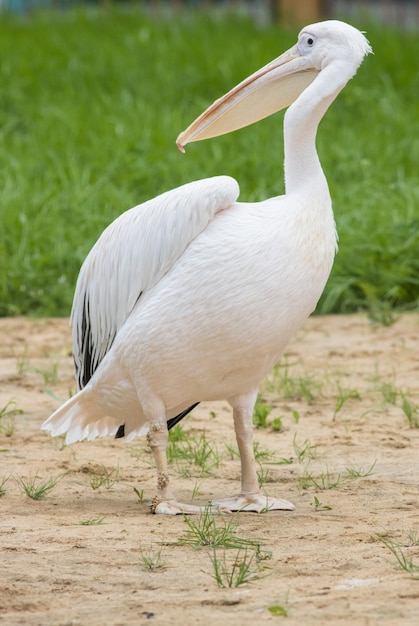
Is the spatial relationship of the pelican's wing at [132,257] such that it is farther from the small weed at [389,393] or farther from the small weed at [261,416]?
the small weed at [389,393]

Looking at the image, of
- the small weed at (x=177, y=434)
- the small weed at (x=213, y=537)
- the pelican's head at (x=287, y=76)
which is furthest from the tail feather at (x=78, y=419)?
the pelican's head at (x=287, y=76)

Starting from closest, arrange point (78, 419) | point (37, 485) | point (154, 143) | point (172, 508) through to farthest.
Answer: point (172, 508)
point (37, 485)
point (78, 419)
point (154, 143)

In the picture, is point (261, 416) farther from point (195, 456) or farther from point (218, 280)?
point (218, 280)

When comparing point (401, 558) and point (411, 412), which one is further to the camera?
point (411, 412)

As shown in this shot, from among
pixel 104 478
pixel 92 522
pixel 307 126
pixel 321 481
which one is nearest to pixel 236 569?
pixel 92 522

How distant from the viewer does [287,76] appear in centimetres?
394

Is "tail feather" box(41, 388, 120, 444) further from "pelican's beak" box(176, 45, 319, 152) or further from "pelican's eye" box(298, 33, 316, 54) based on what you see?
"pelican's eye" box(298, 33, 316, 54)

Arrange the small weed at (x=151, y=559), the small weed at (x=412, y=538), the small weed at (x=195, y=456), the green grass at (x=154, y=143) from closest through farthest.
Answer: the small weed at (x=151, y=559), the small weed at (x=412, y=538), the small weed at (x=195, y=456), the green grass at (x=154, y=143)

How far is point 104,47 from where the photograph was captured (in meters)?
10.6

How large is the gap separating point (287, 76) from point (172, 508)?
4.75ft

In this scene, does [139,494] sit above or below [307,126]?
below

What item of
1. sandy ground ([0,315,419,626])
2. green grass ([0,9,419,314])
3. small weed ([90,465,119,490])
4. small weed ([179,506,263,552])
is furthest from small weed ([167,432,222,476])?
green grass ([0,9,419,314])

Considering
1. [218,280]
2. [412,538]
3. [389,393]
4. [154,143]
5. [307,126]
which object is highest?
[307,126]

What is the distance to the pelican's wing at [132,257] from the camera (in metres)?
3.66
